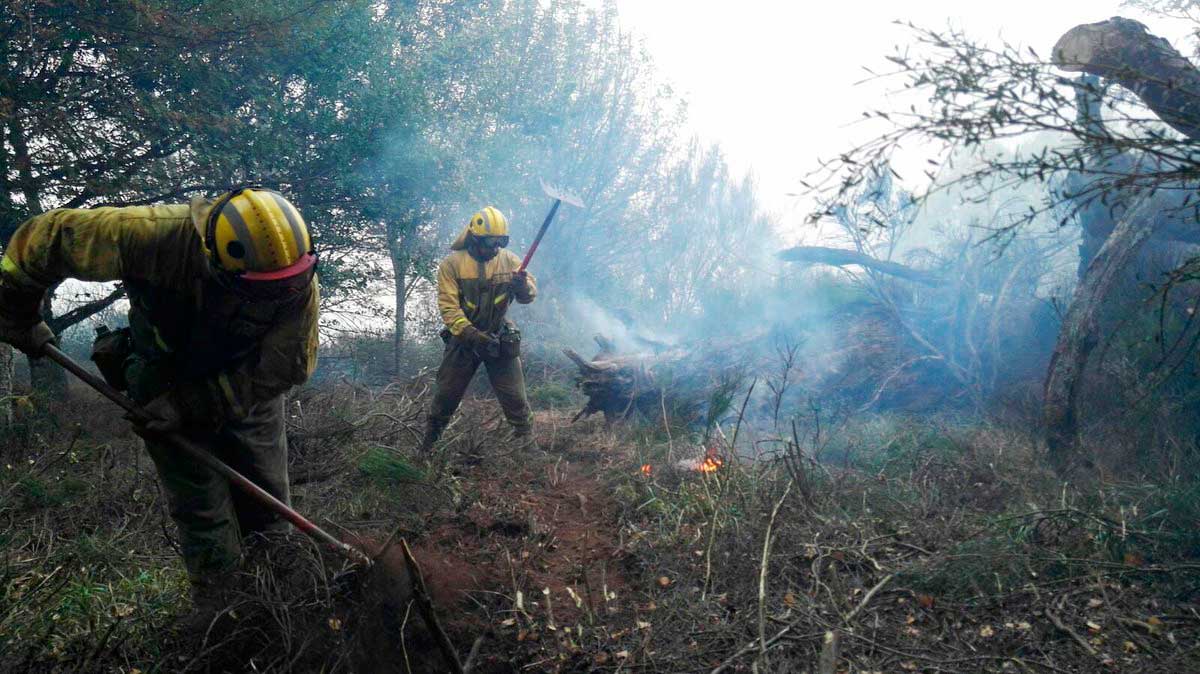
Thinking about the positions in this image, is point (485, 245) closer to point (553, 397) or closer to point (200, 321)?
point (200, 321)

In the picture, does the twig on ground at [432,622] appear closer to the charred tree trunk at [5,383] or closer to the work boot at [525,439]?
the work boot at [525,439]

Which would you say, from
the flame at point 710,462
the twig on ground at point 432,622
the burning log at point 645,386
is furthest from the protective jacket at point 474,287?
the twig on ground at point 432,622

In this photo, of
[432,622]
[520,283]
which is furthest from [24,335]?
[520,283]

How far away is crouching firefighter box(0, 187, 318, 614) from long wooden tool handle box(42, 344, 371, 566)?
53 millimetres

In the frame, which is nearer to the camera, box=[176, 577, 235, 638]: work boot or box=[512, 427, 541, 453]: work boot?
box=[176, 577, 235, 638]: work boot

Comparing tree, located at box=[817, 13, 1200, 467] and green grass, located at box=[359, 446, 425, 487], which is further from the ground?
tree, located at box=[817, 13, 1200, 467]

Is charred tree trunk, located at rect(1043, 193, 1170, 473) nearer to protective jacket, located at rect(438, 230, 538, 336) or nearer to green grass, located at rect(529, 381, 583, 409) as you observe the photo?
protective jacket, located at rect(438, 230, 538, 336)

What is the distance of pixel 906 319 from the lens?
8906 millimetres

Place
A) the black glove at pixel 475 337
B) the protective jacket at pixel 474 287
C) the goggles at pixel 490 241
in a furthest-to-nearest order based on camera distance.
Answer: the protective jacket at pixel 474 287 < the goggles at pixel 490 241 < the black glove at pixel 475 337

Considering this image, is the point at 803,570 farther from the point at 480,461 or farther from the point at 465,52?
the point at 465,52

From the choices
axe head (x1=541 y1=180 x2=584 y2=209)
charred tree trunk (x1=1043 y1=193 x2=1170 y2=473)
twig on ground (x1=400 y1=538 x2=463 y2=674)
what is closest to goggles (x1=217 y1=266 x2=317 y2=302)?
twig on ground (x1=400 y1=538 x2=463 y2=674)

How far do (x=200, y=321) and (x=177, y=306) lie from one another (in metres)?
0.10

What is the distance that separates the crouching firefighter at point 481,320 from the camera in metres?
6.29

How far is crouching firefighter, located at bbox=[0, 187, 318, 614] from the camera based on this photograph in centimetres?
281
